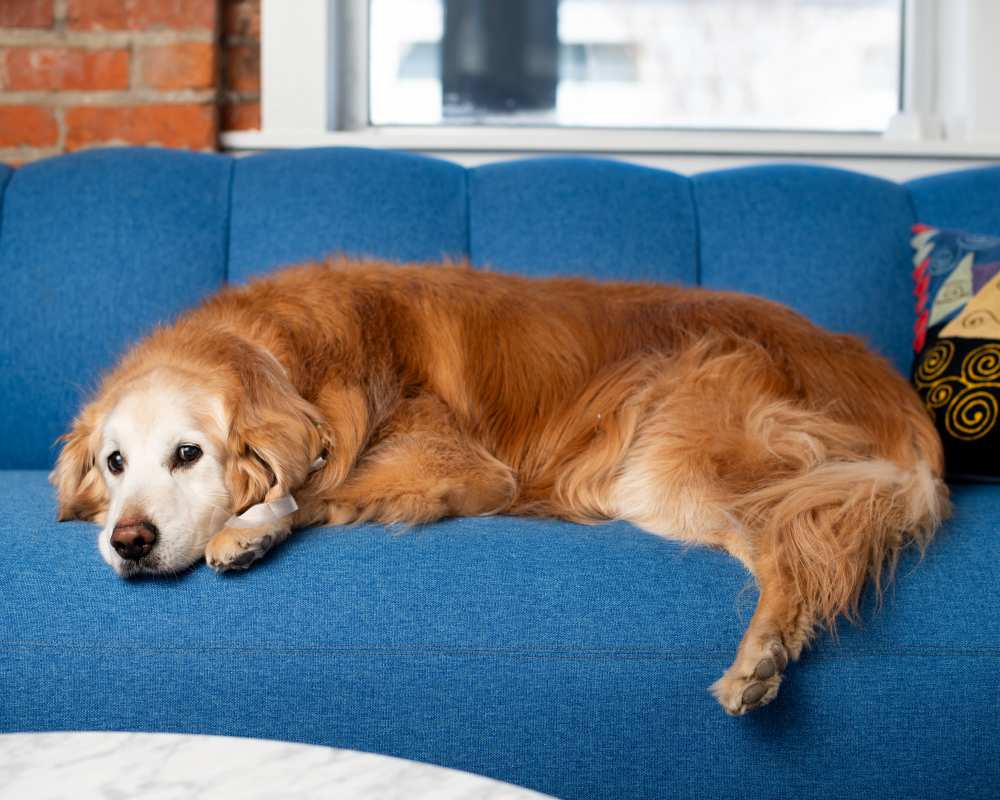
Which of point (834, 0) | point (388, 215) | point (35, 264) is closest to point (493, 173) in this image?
point (388, 215)

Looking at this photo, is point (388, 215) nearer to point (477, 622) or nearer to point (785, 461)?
point (785, 461)

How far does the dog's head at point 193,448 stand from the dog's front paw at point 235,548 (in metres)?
0.07

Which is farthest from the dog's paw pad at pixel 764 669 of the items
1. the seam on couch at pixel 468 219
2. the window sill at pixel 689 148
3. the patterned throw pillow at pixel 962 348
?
the window sill at pixel 689 148

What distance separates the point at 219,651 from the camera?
1.48 m

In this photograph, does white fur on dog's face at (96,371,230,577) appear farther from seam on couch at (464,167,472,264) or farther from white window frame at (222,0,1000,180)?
white window frame at (222,0,1000,180)

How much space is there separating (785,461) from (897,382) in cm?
43

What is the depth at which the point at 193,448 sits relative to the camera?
5.81 feet

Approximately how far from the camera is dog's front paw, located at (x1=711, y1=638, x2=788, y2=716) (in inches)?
55.2

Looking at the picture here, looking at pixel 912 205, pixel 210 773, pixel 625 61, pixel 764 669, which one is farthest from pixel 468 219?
pixel 210 773

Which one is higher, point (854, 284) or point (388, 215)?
point (388, 215)

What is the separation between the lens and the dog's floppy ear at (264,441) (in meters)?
1.79

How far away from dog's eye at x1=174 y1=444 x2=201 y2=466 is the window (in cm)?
191

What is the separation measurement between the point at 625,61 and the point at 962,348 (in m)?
1.64

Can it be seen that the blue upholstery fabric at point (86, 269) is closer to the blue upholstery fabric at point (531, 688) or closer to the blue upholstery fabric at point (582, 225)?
the blue upholstery fabric at point (582, 225)
